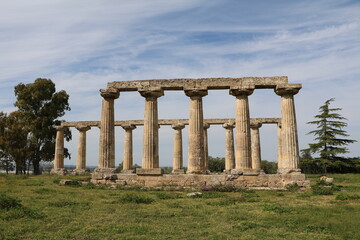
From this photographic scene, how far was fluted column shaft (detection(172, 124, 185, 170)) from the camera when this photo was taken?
4222 cm

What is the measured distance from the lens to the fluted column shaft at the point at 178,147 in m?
42.2

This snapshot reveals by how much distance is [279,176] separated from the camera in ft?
76.8

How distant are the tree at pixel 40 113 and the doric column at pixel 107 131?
85.4 ft

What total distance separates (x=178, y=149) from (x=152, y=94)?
18.2 metres

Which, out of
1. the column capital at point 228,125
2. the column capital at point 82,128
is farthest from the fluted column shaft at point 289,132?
the column capital at point 82,128

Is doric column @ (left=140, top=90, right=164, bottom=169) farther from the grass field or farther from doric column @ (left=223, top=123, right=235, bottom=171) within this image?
doric column @ (left=223, top=123, right=235, bottom=171)

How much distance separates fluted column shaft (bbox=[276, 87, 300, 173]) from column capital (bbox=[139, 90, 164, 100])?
9.67 meters

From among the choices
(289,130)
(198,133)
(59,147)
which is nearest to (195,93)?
(198,133)

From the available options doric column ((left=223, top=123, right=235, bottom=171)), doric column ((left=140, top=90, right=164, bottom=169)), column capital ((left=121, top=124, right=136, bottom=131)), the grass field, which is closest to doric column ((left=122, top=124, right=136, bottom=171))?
column capital ((left=121, top=124, right=136, bottom=131))

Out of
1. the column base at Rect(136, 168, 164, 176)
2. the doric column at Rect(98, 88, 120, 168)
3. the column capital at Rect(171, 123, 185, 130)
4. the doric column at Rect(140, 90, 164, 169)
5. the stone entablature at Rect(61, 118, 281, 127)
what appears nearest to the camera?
the column base at Rect(136, 168, 164, 176)

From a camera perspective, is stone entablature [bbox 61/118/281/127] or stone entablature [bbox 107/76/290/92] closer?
stone entablature [bbox 107/76/290/92]

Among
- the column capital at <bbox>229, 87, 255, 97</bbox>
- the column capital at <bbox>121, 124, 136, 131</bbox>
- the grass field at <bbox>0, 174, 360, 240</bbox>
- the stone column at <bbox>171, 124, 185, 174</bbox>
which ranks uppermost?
the column capital at <bbox>229, 87, 255, 97</bbox>

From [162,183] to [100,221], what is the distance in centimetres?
1281

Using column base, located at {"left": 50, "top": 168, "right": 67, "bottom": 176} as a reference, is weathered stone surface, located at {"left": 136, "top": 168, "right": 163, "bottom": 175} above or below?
above
